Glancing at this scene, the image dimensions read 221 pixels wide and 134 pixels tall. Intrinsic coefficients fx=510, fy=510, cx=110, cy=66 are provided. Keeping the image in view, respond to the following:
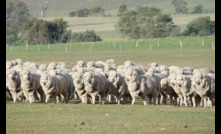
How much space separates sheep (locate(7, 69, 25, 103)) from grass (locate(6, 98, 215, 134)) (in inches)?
102

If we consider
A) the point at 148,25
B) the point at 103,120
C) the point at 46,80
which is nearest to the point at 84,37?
the point at 148,25

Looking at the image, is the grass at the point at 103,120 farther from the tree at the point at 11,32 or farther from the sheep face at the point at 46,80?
the tree at the point at 11,32

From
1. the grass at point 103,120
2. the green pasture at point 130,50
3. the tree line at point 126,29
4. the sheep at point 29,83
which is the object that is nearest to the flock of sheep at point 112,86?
the sheep at point 29,83

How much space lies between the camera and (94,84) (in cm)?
2306

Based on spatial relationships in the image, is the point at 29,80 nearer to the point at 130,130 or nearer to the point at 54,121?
the point at 54,121

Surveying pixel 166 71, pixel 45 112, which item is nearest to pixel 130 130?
pixel 45 112

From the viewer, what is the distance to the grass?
15.2 m

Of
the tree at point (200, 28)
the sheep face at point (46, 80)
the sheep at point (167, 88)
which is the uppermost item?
the tree at point (200, 28)

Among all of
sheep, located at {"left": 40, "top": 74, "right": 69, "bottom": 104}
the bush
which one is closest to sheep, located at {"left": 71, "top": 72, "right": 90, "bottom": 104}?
sheep, located at {"left": 40, "top": 74, "right": 69, "bottom": 104}

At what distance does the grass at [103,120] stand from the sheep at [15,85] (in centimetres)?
259

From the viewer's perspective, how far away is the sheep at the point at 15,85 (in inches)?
912

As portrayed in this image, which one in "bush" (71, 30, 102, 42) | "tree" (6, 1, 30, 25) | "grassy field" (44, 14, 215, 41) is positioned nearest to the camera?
"bush" (71, 30, 102, 42)

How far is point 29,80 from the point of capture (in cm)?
2256

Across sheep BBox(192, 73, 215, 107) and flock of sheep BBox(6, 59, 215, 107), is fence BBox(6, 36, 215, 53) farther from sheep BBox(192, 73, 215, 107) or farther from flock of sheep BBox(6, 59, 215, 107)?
sheep BBox(192, 73, 215, 107)
